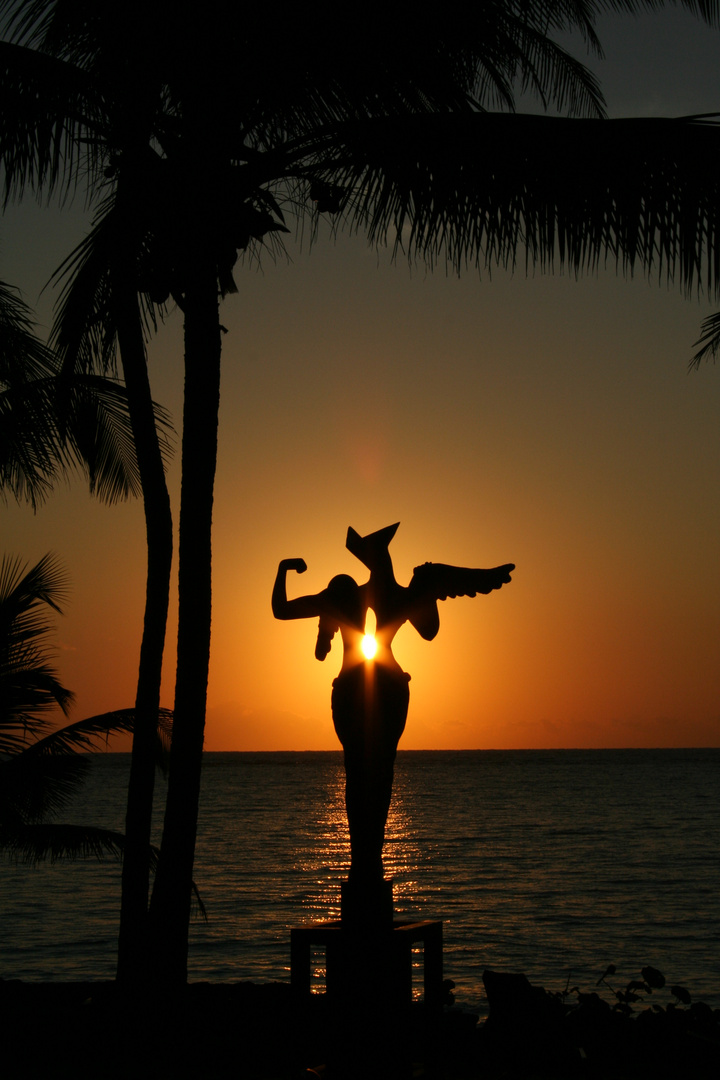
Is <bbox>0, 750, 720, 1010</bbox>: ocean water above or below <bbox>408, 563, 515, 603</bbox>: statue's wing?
below

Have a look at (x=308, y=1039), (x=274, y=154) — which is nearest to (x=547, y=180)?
(x=274, y=154)

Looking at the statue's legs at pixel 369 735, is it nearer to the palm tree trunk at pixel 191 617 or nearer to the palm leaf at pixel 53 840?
the palm tree trunk at pixel 191 617

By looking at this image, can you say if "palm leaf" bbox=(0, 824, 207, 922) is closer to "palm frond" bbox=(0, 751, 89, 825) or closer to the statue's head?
"palm frond" bbox=(0, 751, 89, 825)

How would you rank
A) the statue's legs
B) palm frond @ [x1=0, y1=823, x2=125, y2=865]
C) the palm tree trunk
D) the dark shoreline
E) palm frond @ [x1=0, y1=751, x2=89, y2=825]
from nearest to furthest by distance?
1. the statue's legs
2. the dark shoreline
3. the palm tree trunk
4. palm frond @ [x1=0, y1=751, x2=89, y2=825]
5. palm frond @ [x1=0, y1=823, x2=125, y2=865]

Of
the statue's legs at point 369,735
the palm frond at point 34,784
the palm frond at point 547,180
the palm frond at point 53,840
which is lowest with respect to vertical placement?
the palm frond at point 53,840

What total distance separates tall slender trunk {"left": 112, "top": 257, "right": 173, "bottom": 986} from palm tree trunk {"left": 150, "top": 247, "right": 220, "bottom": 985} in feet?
1.80

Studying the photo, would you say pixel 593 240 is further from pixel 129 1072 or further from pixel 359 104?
pixel 129 1072

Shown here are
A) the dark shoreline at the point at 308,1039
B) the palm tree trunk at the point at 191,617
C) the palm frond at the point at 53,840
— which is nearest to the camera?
the dark shoreline at the point at 308,1039

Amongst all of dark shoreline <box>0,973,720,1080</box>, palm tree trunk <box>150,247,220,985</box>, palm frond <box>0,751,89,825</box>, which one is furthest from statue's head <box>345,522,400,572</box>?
palm frond <box>0,751,89,825</box>

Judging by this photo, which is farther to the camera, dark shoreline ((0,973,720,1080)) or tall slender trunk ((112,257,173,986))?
tall slender trunk ((112,257,173,986))

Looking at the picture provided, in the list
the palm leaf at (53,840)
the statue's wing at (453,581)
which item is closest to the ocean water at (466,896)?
the palm leaf at (53,840)

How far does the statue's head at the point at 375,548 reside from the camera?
643 cm

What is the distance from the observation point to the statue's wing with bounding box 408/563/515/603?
6.25 metres

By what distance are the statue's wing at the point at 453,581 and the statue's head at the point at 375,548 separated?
9.7 inches
